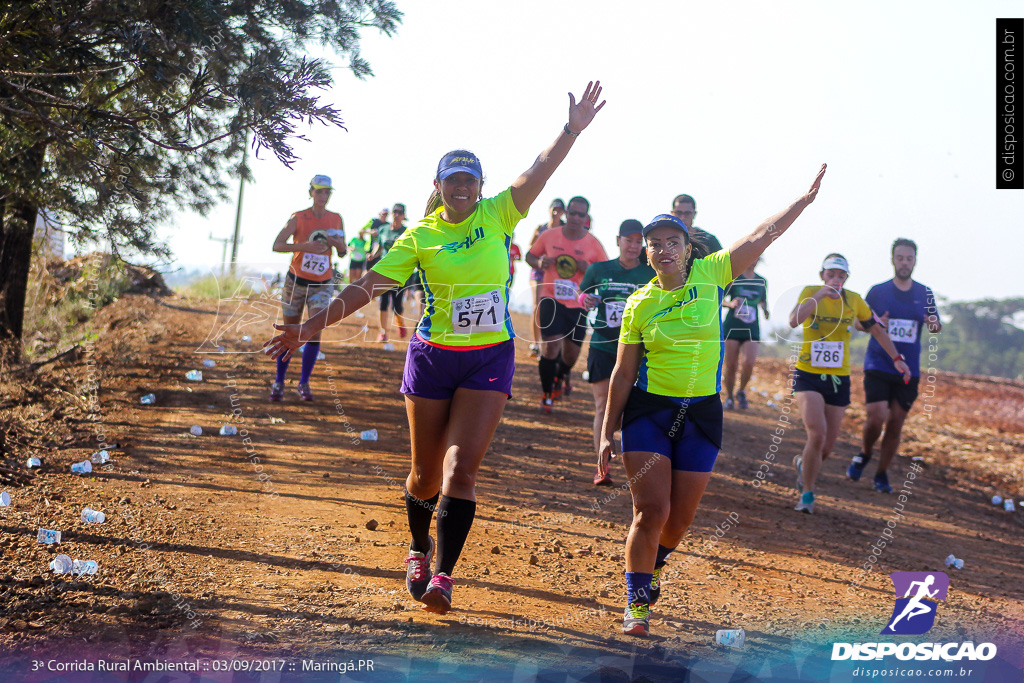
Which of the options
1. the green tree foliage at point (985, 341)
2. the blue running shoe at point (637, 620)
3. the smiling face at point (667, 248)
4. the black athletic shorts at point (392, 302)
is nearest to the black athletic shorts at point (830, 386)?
the smiling face at point (667, 248)

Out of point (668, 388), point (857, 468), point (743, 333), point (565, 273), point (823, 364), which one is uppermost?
point (565, 273)

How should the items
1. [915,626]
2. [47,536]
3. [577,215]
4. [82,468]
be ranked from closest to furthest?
[47,536] < [915,626] < [82,468] < [577,215]

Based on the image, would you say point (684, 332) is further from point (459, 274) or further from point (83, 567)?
point (83, 567)

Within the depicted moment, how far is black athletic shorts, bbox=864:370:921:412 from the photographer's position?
855cm

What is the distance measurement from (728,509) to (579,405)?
394 cm

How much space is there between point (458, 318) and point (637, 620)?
1746mm

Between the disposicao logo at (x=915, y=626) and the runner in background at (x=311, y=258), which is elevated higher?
the runner in background at (x=311, y=258)

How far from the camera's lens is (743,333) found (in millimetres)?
11102

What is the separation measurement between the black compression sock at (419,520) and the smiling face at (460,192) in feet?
4.99

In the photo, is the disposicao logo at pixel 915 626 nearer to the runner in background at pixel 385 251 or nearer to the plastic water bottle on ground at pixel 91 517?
the plastic water bottle on ground at pixel 91 517

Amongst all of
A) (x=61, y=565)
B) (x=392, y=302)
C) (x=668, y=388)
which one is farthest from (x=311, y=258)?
(x=668, y=388)

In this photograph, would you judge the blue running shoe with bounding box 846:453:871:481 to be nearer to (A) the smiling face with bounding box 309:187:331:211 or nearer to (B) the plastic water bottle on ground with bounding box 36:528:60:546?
(A) the smiling face with bounding box 309:187:331:211

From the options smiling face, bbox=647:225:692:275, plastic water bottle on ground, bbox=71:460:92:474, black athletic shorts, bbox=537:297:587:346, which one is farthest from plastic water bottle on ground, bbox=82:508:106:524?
black athletic shorts, bbox=537:297:587:346

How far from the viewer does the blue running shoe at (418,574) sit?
4.21m
